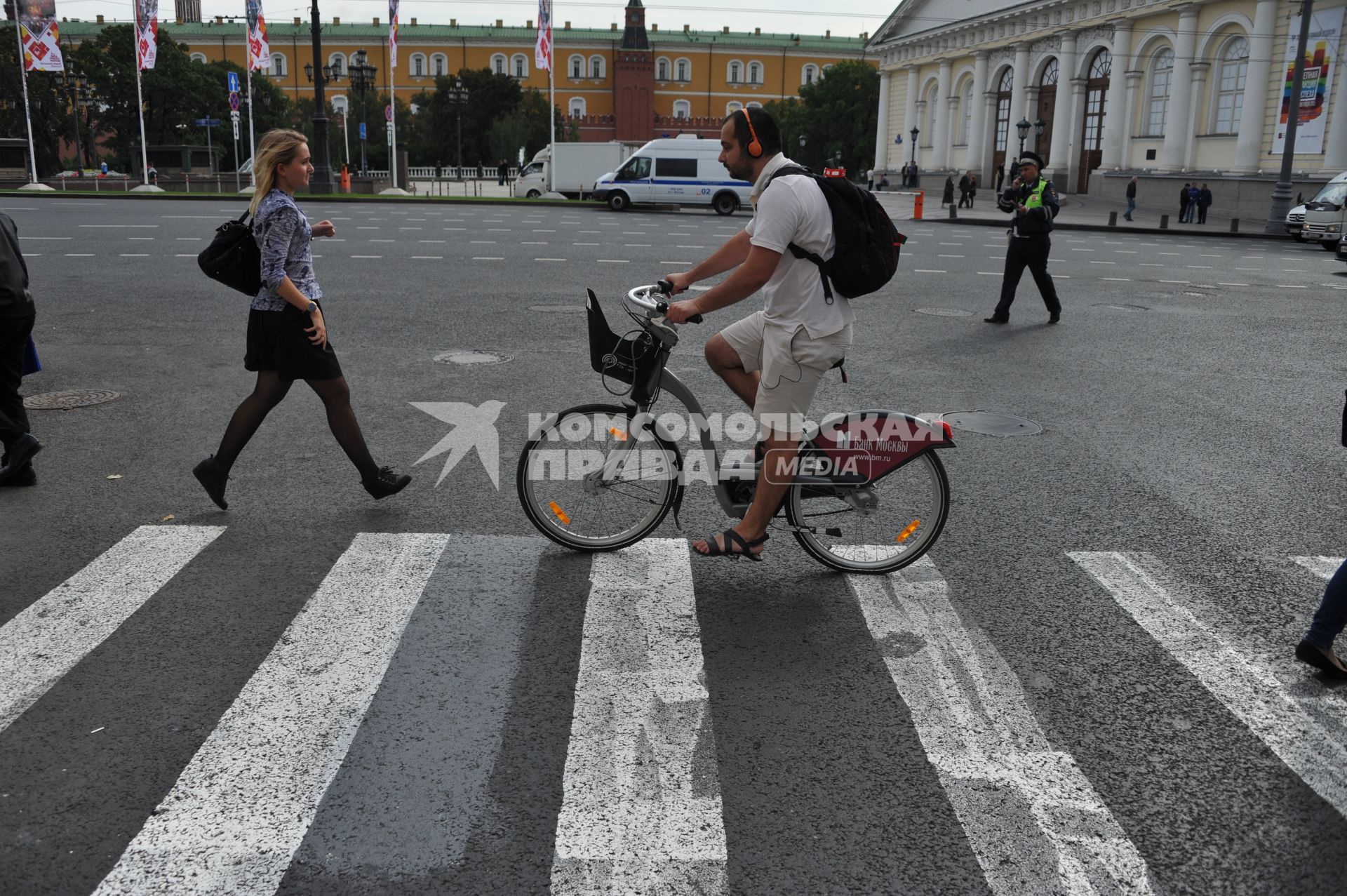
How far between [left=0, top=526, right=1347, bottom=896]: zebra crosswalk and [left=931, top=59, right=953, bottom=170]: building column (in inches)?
2581

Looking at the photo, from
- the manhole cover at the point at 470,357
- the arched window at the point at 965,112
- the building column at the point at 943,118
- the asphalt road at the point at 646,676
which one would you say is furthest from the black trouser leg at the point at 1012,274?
the building column at the point at 943,118

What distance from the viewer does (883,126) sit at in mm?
74750

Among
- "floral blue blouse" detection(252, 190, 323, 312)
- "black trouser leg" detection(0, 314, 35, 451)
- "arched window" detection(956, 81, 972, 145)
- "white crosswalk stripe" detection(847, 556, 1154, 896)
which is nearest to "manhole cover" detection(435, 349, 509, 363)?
"black trouser leg" detection(0, 314, 35, 451)

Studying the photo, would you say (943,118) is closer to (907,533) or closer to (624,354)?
(907,533)

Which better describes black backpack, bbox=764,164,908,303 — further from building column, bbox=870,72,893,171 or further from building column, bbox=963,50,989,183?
building column, bbox=870,72,893,171

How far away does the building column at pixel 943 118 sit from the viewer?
66.2 metres

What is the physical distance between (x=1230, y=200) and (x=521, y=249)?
34213mm

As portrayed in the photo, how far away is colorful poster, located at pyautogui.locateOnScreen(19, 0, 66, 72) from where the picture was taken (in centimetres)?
4347

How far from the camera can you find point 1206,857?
2928mm

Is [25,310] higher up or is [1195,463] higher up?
[25,310]

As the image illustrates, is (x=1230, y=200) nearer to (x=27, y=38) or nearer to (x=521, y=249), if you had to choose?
(x=521, y=249)

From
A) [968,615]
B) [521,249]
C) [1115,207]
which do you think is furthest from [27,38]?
[968,615]

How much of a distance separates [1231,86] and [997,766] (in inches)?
1962

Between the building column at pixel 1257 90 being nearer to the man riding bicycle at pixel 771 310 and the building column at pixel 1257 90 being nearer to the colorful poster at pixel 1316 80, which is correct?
the colorful poster at pixel 1316 80
